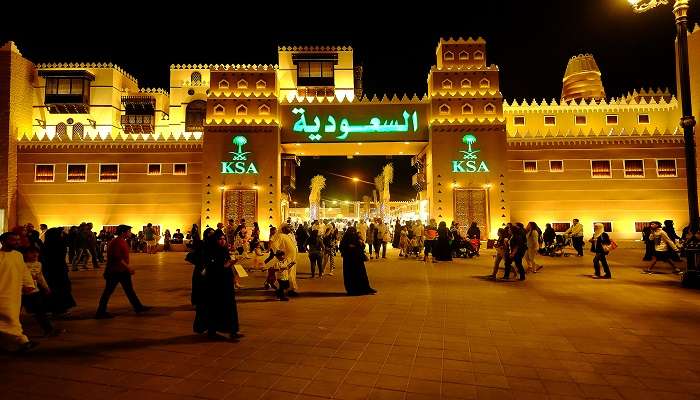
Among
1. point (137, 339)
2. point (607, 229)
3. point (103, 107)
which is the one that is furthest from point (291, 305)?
point (103, 107)

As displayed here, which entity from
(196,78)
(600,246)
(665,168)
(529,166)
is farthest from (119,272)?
(196,78)

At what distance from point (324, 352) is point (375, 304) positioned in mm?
2942

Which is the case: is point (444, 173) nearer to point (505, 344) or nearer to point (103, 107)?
point (505, 344)

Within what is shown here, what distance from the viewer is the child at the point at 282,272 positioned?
8211mm

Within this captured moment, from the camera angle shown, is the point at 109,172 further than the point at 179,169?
No

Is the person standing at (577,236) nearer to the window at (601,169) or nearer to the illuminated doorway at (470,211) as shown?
the illuminated doorway at (470,211)

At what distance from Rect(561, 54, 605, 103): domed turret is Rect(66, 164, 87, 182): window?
30.4m

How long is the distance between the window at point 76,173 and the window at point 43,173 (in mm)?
852

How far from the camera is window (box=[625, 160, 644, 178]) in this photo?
22.6m

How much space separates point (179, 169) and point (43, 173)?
7.12m

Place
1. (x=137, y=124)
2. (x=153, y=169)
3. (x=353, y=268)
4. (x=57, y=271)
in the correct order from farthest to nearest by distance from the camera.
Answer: (x=137, y=124)
(x=153, y=169)
(x=353, y=268)
(x=57, y=271)

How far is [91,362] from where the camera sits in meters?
4.56

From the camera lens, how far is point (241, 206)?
22.3 meters

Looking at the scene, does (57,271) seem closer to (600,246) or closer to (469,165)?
(600,246)
